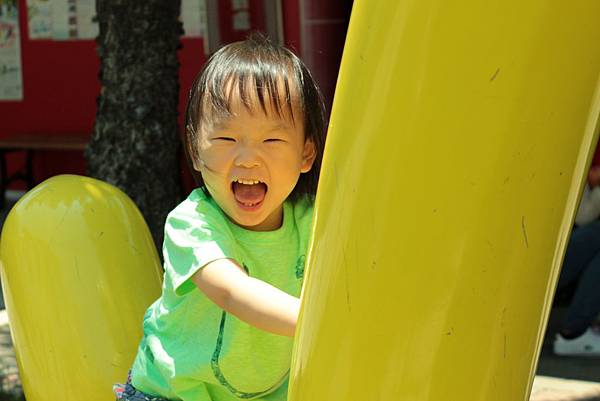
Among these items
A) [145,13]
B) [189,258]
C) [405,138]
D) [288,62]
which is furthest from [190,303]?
[145,13]

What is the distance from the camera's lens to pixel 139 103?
5.51m

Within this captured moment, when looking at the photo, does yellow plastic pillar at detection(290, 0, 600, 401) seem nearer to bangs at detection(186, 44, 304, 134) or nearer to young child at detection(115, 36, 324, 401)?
young child at detection(115, 36, 324, 401)

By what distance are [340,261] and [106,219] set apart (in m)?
1.47

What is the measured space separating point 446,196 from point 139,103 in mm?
4152

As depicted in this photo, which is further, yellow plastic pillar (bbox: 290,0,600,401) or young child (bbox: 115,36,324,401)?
young child (bbox: 115,36,324,401)

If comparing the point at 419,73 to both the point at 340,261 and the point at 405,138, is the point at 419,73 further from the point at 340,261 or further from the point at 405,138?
the point at 340,261

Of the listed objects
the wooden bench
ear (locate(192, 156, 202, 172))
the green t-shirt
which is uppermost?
ear (locate(192, 156, 202, 172))

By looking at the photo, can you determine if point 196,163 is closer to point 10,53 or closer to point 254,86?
point 254,86

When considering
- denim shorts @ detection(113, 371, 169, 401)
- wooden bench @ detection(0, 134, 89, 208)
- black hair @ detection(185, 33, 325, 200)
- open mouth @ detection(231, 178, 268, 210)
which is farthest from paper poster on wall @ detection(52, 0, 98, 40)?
open mouth @ detection(231, 178, 268, 210)

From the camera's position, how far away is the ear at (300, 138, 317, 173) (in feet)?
7.19

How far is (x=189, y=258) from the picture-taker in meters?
2.11

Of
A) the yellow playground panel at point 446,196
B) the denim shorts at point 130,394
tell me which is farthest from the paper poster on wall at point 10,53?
the yellow playground panel at point 446,196

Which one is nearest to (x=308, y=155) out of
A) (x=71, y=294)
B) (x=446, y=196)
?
(x=446, y=196)

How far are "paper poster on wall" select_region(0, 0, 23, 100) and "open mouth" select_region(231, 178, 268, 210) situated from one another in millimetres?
7803
